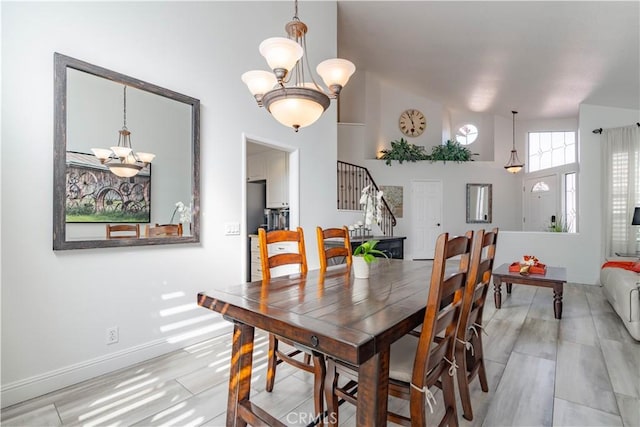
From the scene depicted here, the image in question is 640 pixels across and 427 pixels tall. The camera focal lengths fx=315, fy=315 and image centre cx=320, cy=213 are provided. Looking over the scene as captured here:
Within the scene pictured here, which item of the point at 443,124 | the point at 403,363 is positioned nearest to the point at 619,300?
the point at 403,363

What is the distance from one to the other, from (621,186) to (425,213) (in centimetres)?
370

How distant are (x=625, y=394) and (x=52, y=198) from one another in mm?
3937

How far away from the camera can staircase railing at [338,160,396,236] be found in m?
6.39

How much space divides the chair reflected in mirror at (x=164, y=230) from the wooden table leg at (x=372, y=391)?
213cm

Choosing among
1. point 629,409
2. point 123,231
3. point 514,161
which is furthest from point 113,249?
point 514,161

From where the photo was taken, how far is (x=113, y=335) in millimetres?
2355

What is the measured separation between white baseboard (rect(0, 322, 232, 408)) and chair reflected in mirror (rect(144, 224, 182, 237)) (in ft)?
2.88

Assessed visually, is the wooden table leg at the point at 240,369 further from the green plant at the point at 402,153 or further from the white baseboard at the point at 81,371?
the green plant at the point at 402,153

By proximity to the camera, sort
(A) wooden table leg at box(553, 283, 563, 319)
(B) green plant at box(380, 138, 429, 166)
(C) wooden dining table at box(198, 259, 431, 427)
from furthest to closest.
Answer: (B) green plant at box(380, 138, 429, 166) < (A) wooden table leg at box(553, 283, 563, 319) < (C) wooden dining table at box(198, 259, 431, 427)

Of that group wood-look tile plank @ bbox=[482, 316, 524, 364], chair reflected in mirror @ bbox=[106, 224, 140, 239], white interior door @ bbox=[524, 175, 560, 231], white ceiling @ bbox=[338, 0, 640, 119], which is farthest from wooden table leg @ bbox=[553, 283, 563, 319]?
white interior door @ bbox=[524, 175, 560, 231]

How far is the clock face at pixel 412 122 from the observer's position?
866 cm

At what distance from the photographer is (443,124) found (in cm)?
886

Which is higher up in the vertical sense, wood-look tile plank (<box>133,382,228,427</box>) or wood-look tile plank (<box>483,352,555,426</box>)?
wood-look tile plank (<box>483,352,555,426</box>)

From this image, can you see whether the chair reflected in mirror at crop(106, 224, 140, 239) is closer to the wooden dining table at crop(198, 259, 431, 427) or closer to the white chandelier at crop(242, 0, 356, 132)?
the wooden dining table at crop(198, 259, 431, 427)
